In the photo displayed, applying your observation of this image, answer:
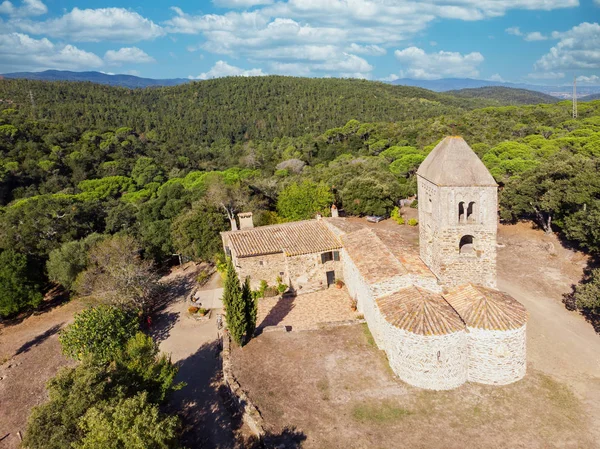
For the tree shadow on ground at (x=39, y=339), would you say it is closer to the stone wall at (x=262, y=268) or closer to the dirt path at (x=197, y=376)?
the dirt path at (x=197, y=376)

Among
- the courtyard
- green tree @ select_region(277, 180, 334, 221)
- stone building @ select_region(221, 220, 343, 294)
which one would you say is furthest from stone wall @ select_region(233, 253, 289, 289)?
green tree @ select_region(277, 180, 334, 221)

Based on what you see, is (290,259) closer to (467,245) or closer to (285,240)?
(285,240)

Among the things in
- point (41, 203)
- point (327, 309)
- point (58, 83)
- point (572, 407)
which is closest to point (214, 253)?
point (327, 309)

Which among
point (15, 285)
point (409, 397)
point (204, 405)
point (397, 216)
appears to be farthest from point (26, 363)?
point (397, 216)

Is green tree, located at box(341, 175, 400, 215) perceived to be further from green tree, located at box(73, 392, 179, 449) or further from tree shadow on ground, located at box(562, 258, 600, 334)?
green tree, located at box(73, 392, 179, 449)

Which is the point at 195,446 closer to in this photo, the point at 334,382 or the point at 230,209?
the point at 334,382

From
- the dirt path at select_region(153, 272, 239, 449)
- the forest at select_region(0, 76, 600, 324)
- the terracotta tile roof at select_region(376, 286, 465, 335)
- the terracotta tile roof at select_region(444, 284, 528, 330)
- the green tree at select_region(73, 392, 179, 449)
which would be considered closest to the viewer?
the green tree at select_region(73, 392, 179, 449)
